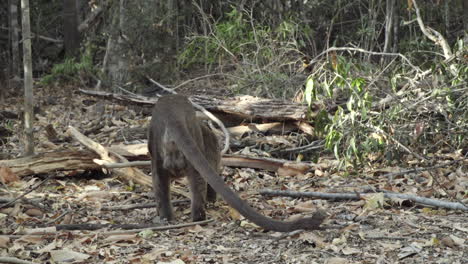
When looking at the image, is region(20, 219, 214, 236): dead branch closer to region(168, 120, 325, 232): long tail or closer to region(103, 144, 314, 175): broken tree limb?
region(168, 120, 325, 232): long tail

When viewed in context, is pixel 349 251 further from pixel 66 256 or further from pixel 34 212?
pixel 34 212

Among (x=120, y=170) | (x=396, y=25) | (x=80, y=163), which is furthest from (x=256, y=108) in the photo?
(x=396, y=25)

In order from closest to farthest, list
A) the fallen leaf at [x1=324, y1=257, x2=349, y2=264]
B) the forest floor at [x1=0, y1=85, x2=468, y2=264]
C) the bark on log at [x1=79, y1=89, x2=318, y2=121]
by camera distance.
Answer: the fallen leaf at [x1=324, y1=257, x2=349, y2=264], the forest floor at [x1=0, y1=85, x2=468, y2=264], the bark on log at [x1=79, y1=89, x2=318, y2=121]

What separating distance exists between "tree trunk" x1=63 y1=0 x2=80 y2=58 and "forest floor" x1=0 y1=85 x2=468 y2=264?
31.2 feet

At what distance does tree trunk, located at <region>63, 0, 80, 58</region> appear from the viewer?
17156 millimetres

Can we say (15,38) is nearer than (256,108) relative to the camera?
No

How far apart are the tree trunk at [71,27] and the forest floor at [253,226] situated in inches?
374

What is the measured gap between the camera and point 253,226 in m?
5.22

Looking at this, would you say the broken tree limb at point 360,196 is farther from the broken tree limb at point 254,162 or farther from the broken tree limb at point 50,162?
the broken tree limb at point 50,162

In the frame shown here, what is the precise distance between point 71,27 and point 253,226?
13333 mm

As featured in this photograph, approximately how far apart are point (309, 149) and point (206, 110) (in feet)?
4.63

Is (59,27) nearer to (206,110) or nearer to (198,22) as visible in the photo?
(198,22)

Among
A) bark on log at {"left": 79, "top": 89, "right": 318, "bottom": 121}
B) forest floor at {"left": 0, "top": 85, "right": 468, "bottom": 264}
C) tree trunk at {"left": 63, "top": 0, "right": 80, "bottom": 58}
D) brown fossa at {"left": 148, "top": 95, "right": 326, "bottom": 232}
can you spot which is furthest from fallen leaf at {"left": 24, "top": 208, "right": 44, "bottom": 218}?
tree trunk at {"left": 63, "top": 0, "right": 80, "bottom": 58}

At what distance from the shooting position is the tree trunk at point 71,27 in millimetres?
17156
